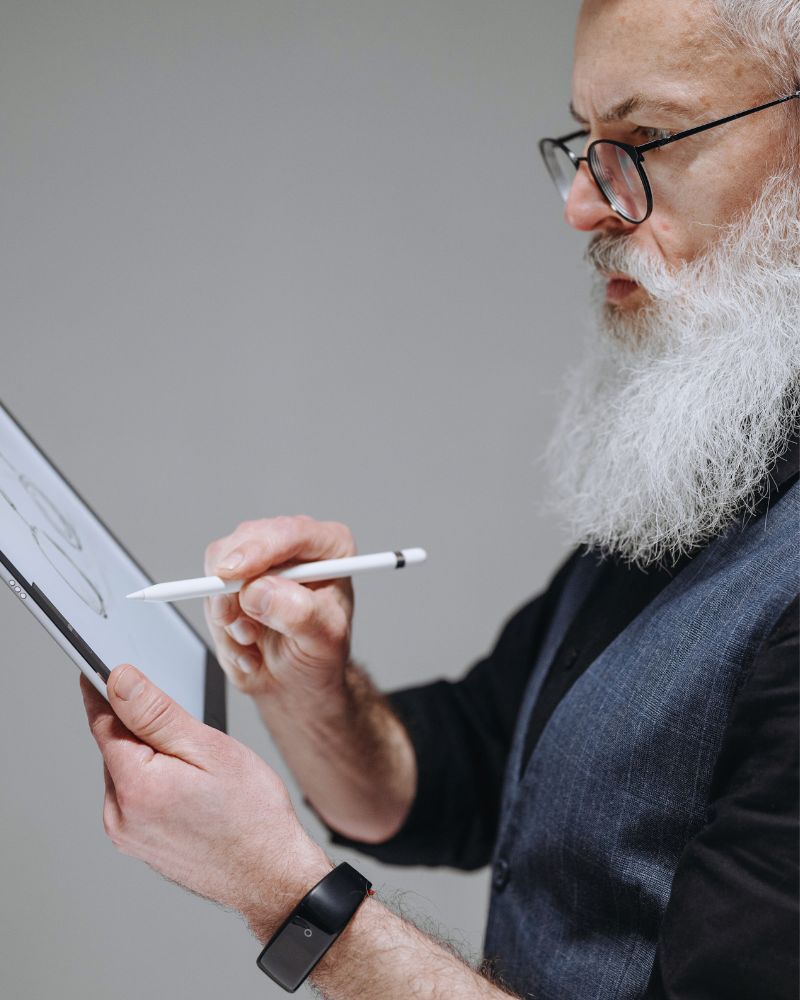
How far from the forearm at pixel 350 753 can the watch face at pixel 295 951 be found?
0.39m

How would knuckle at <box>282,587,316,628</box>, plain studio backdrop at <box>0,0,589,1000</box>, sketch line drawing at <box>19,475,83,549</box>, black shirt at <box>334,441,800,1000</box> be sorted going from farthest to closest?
1. plain studio backdrop at <box>0,0,589,1000</box>
2. knuckle at <box>282,587,316,628</box>
3. sketch line drawing at <box>19,475,83,549</box>
4. black shirt at <box>334,441,800,1000</box>

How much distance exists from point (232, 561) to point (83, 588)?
0.54 feet

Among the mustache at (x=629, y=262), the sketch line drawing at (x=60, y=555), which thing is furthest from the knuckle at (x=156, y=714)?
the mustache at (x=629, y=262)

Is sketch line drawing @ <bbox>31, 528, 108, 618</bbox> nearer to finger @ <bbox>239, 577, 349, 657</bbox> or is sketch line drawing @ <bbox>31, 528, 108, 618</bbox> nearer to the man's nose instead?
finger @ <bbox>239, 577, 349, 657</bbox>

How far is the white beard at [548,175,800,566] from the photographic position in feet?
3.22

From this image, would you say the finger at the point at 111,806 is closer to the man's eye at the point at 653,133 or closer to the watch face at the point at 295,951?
the watch face at the point at 295,951

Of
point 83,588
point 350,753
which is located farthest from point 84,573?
point 350,753

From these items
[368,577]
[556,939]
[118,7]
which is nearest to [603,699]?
[556,939]

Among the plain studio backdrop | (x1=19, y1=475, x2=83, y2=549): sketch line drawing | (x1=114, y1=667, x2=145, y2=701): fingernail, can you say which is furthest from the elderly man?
the plain studio backdrop

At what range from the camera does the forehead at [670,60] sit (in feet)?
3.09

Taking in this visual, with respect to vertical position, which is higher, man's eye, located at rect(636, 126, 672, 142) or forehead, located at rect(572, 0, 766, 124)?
forehead, located at rect(572, 0, 766, 124)

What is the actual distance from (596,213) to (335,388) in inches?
29.6

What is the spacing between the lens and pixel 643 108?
98 centimetres

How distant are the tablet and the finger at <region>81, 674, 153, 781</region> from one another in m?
0.04
